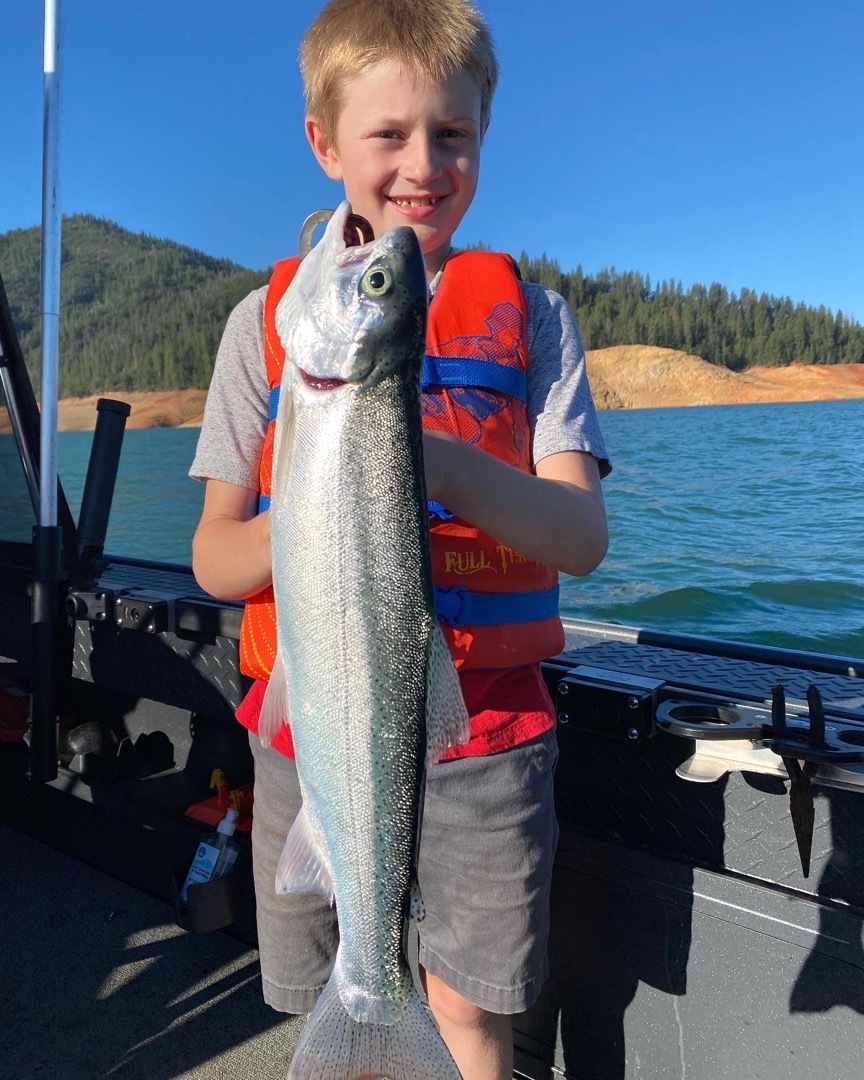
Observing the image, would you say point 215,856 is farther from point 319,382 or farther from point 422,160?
point 422,160

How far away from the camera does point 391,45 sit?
1.86 meters

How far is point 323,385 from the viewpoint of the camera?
4.58 ft

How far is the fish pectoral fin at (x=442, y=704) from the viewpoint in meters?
1.48

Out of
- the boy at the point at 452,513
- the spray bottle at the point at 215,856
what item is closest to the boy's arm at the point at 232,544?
the boy at the point at 452,513

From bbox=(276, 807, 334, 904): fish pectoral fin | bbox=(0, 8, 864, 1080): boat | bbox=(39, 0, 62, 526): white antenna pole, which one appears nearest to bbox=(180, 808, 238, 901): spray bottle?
bbox=(0, 8, 864, 1080): boat

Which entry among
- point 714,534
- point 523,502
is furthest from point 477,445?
point 714,534

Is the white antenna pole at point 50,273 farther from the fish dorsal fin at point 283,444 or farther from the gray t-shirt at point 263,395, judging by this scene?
the fish dorsal fin at point 283,444

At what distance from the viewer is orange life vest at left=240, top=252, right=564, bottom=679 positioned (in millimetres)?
1912

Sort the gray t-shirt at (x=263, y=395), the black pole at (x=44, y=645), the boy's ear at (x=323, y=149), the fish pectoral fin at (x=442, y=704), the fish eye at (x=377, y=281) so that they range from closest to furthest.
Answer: the fish eye at (x=377, y=281) → the fish pectoral fin at (x=442, y=704) → the gray t-shirt at (x=263, y=395) → the boy's ear at (x=323, y=149) → the black pole at (x=44, y=645)

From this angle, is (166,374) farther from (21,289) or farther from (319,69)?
(319,69)

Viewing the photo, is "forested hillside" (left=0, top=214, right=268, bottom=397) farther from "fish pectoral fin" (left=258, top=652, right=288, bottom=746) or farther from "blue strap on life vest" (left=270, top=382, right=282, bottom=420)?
"fish pectoral fin" (left=258, top=652, right=288, bottom=746)

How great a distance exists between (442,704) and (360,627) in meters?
0.22

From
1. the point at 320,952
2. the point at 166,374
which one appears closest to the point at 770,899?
the point at 320,952

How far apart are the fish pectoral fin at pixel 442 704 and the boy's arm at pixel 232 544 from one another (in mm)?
406
